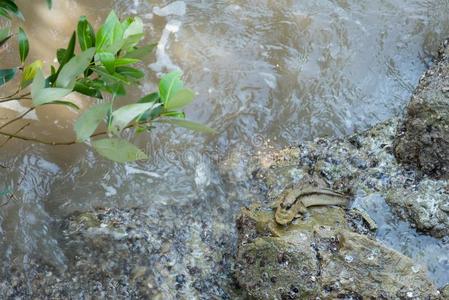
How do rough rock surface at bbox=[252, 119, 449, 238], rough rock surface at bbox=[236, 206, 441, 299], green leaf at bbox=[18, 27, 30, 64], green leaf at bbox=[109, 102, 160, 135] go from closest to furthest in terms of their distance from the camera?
green leaf at bbox=[109, 102, 160, 135] → green leaf at bbox=[18, 27, 30, 64] → rough rock surface at bbox=[236, 206, 441, 299] → rough rock surface at bbox=[252, 119, 449, 238]

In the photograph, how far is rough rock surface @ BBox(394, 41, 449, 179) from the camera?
3.52 meters

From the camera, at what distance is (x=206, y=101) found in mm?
4105

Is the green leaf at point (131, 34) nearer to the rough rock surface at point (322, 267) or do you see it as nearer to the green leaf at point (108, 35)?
the green leaf at point (108, 35)

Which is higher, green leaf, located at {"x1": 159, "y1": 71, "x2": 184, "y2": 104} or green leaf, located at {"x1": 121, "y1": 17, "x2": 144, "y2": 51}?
green leaf, located at {"x1": 121, "y1": 17, "x2": 144, "y2": 51}

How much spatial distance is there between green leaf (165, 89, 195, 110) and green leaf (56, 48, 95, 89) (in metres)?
0.27

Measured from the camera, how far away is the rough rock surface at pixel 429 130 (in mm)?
3521

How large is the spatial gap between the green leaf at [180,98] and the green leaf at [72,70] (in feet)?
0.87

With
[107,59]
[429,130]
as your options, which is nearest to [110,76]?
[107,59]

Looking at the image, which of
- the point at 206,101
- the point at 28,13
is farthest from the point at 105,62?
the point at 28,13

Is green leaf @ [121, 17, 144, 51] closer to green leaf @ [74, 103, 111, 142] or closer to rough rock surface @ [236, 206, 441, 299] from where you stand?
green leaf @ [74, 103, 111, 142]

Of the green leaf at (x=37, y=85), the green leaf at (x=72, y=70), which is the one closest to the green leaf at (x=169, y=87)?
the green leaf at (x=72, y=70)

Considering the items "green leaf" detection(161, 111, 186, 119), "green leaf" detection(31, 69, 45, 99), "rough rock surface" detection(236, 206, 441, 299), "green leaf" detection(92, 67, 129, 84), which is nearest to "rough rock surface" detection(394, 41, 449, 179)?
"rough rock surface" detection(236, 206, 441, 299)

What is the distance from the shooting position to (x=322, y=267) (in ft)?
9.85

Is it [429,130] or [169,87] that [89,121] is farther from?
[429,130]
